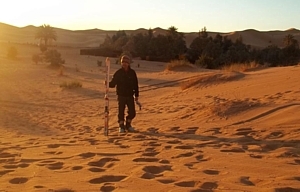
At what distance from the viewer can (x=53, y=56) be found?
34938mm

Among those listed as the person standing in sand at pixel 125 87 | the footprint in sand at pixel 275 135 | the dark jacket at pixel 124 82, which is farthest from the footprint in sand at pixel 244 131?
the dark jacket at pixel 124 82

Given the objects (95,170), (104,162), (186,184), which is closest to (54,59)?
(104,162)

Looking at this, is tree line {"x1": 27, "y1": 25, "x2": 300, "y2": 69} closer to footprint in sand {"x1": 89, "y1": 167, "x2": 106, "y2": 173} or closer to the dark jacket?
the dark jacket

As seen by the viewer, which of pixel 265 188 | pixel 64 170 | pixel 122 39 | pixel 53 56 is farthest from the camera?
pixel 122 39

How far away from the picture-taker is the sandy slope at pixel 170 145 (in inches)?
199

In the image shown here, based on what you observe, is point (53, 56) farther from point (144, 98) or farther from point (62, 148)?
point (62, 148)

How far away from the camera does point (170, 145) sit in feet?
24.0

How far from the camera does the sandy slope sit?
5.07 m

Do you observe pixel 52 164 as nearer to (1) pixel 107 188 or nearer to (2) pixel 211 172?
(1) pixel 107 188

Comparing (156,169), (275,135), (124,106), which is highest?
(124,106)

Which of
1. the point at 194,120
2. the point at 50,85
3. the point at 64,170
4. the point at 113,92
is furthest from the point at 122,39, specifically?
the point at 64,170

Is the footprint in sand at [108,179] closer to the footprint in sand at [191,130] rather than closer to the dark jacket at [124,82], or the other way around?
the footprint in sand at [191,130]

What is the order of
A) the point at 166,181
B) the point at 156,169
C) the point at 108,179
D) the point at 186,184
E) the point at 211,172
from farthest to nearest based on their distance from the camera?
1. the point at 156,169
2. the point at 211,172
3. the point at 108,179
4. the point at 166,181
5. the point at 186,184

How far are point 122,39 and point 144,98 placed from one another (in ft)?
129
